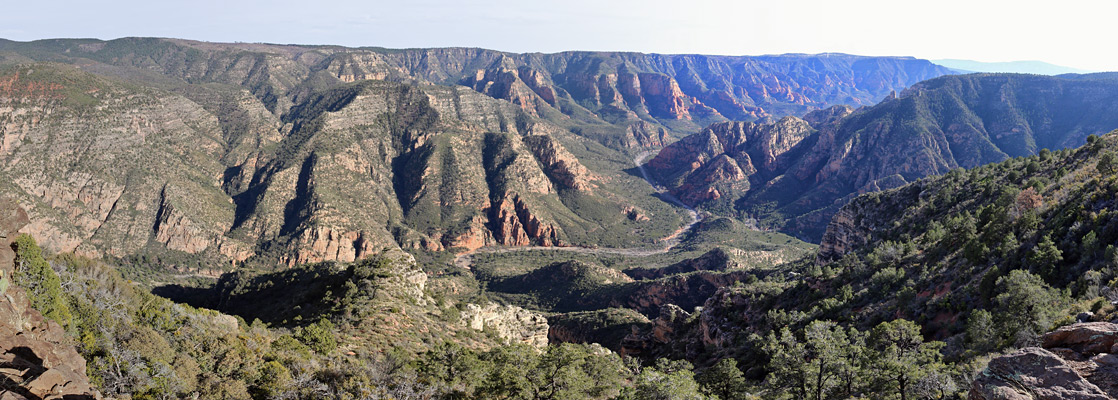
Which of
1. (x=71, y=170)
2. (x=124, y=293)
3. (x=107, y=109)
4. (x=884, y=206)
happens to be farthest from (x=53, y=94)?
(x=884, y=206)

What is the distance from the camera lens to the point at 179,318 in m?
44.9

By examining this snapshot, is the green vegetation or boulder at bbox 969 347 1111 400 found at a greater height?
boulder at bbox 969 347 1111 400

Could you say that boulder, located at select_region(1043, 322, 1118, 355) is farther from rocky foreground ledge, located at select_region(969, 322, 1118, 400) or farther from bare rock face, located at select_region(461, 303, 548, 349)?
bare rock face, located at select_region(461, 303, 548, 349)

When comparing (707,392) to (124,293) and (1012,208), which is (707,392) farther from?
(124,293)

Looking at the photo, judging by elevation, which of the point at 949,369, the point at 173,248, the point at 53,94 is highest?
the point at 53,94

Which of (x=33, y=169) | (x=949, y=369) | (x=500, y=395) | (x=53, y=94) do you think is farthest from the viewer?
(x=53, y=94)

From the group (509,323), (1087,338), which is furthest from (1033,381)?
(509,323)

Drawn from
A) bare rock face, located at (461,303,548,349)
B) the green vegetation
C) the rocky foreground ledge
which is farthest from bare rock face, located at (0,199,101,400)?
bare rock face, located at (461,303,548,349)

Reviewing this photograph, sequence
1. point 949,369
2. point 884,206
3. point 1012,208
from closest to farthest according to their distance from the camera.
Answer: point 949,369
point 1012,208
point 884,206

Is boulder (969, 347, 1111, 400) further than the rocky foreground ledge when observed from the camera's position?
No

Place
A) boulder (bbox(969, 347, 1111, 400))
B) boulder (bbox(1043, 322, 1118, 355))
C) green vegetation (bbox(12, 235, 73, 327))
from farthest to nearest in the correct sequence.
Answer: green vegetation (bbox(12, 235, 73, 327)) < boulder (bbox(1043, 322, 1118, 355)) < boulder (bbox(969, 347, 1111, 400))

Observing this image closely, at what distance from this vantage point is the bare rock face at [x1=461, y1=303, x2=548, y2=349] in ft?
A: 236

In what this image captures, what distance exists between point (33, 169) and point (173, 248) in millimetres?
43358

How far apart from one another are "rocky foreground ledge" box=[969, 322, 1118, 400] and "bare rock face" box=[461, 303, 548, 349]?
56753mm
